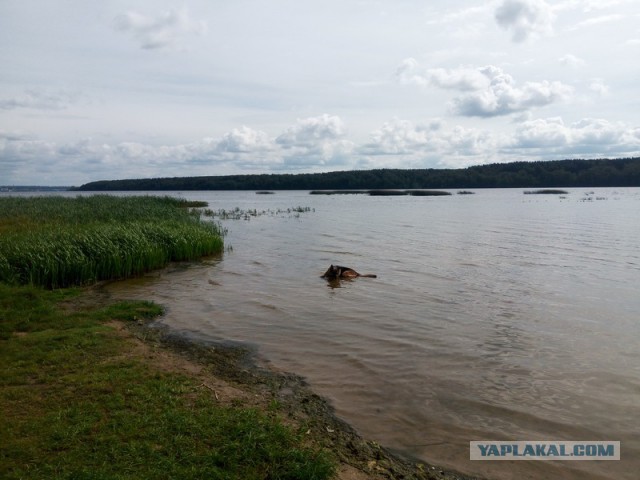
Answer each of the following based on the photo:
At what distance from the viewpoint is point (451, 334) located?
415 inches

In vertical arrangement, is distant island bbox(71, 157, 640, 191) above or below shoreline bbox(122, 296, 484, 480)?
above

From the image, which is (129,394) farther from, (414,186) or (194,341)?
(414,186)

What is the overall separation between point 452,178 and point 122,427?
136231 mm

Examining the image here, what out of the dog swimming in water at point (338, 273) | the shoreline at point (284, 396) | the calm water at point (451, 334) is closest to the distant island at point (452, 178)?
the calm water at point (451, 334)

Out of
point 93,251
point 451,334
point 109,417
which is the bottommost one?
point 451,334

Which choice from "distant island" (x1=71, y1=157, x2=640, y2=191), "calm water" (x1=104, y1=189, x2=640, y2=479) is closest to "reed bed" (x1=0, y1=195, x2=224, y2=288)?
"calm water" (x1=104, y1=189, x2=640, y2=479)

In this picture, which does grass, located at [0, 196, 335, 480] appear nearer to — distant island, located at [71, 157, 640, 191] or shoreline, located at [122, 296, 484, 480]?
shoreline, located at [122, 296, 484, 480]

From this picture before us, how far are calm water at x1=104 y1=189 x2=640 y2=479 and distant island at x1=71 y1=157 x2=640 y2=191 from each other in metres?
111

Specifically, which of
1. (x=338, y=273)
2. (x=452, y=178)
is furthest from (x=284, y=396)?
(x=452, y=178)

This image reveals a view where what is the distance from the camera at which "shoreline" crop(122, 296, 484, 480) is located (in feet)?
17.3

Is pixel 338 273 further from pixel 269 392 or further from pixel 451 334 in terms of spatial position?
pixel 269 392

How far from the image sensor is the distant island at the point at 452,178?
121 m

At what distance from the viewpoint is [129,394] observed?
6324 mm

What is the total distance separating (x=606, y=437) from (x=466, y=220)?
36.2 meters
